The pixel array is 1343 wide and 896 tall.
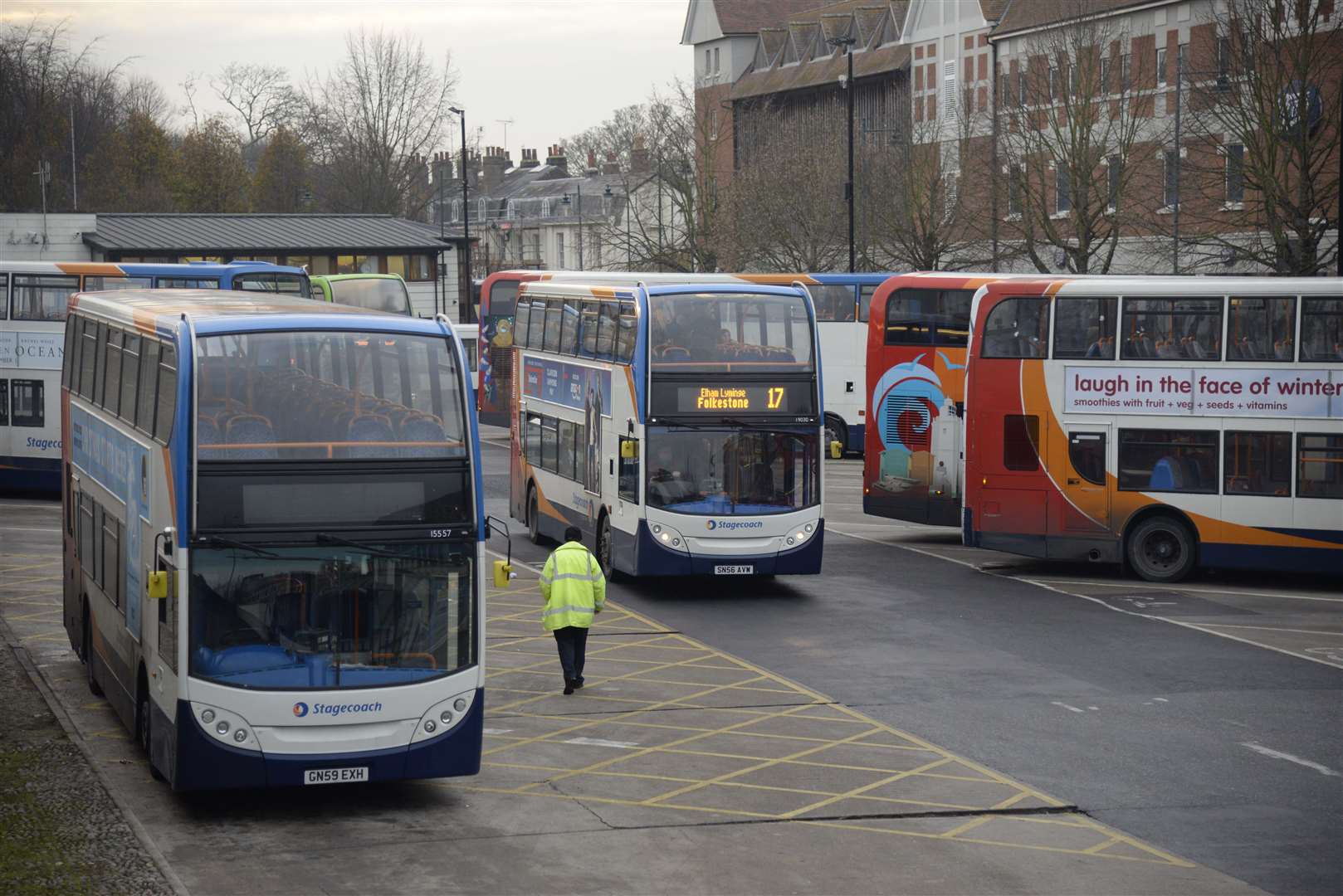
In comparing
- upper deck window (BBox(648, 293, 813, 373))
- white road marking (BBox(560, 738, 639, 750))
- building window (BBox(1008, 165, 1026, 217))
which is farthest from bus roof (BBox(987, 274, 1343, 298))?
building window (BBox(1008, 165, 1026, 217))

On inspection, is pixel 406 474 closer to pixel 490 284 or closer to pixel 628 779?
pixel 628 779

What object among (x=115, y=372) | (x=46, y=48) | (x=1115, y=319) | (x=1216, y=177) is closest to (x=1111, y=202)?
(x=1216, y=177)

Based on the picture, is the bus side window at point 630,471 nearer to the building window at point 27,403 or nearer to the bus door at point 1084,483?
the bus door at point 1084,483

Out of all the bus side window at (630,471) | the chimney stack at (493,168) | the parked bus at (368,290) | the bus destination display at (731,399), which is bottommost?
the bus side window at (630,471)

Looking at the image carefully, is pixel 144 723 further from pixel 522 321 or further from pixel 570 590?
pixel 522 321

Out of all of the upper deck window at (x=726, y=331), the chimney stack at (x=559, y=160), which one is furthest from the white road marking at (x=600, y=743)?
the chimney stack at (x=559, y=160)

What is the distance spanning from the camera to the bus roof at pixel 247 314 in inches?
483

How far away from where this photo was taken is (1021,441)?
949 inches

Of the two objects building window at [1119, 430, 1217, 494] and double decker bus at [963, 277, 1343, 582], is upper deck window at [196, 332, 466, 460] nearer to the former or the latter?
double decker bus at [963, 277, 1343, 582]

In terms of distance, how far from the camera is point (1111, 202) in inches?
1772

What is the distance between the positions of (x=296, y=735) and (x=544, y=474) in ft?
49.2

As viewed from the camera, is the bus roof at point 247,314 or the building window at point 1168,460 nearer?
the bus roof at point 247,314

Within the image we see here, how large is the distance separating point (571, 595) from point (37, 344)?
1956 centimetres

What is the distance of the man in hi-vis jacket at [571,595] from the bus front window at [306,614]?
168 inches
